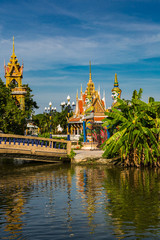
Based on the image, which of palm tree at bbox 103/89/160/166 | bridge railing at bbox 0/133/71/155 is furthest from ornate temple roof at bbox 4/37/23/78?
palm tree at bbox 103/89/160/166

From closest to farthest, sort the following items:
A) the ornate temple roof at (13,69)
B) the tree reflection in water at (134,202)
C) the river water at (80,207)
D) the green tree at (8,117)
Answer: the river water at (80,207)
the tree reflection in water at (134,202)
the green tree at (8,117)
the ornate temple roof at (13,69)

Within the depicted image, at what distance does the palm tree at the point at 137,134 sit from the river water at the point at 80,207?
2.94m

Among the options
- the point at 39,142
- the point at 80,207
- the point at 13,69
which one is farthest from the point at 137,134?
the point at 13,69

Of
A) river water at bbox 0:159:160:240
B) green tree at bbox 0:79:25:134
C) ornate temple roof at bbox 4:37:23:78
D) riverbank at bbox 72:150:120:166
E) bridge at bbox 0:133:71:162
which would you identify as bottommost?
river water at bbox 0:159:160:240

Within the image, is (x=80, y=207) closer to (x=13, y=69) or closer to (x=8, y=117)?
(x=8, y=117)

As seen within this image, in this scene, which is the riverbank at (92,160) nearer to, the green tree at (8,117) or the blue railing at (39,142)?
the blue railing at (39,142)

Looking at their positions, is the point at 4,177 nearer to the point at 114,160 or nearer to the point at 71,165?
the point at 71,165

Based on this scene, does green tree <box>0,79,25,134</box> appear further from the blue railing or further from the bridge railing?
the bridge railing

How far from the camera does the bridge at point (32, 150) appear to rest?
25734 millimetres

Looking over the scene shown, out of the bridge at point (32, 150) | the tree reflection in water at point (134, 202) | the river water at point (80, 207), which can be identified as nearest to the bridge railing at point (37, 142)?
the bridge at point (32, 150)

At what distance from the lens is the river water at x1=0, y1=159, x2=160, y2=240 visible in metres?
9.21

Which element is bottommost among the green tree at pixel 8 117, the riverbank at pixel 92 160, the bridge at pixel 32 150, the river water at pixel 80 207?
the river water at pixel 80 207

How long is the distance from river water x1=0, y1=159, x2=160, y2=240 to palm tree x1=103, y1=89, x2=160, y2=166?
9.64ft

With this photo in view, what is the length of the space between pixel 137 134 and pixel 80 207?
37.2ft
